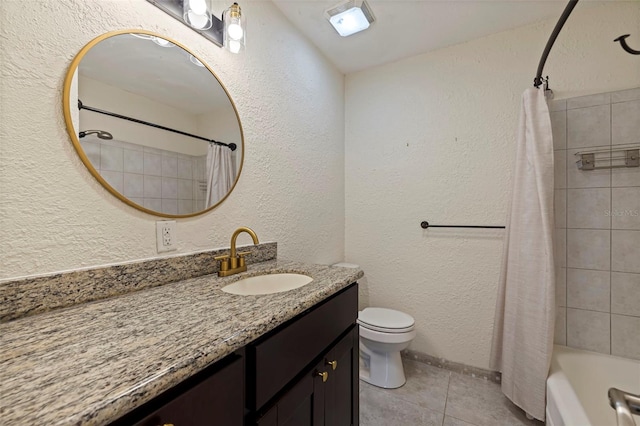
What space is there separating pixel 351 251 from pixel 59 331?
6.36 feet

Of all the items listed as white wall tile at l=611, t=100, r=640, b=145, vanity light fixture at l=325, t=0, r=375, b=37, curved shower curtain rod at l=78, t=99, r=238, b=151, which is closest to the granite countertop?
curved shower curtain rod at l=78, t=99, r=238, b=151

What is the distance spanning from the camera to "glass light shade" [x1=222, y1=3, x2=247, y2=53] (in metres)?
1.17

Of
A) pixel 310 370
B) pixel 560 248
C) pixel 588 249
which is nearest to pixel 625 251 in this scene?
pixel 588 249

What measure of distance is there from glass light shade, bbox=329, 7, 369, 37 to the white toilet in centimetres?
192

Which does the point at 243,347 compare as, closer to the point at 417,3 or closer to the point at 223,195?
the point at 223,195

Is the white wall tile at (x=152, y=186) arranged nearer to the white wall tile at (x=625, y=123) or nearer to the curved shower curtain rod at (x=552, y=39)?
the curved shower curtain rod at (x=552, y=39)

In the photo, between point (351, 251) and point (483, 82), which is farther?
point (351, 251)

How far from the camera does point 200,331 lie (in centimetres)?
58

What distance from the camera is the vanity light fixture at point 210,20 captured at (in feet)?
3.43

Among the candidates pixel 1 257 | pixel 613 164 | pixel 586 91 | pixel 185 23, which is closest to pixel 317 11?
pixel 185 23

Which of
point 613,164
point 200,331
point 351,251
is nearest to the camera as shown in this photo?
point 200,331

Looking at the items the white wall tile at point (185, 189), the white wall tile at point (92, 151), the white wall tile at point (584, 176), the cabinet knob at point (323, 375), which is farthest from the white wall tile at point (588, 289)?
the white wall tile at point (92, 151)

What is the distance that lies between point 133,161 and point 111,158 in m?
0.07

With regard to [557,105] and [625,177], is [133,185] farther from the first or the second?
[625,177]
